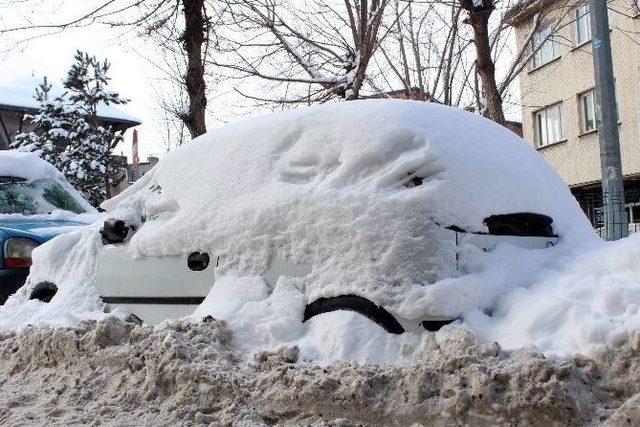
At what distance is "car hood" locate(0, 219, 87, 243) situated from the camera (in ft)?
22.8

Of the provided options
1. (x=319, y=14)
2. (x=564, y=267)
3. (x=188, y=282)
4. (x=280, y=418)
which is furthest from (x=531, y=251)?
(x=319, y=14)

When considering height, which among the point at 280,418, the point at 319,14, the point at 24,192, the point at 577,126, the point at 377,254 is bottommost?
the point at 280,418

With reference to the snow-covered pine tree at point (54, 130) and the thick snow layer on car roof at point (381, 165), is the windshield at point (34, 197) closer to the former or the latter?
the thick snow layer on car roof at point (381, 165)

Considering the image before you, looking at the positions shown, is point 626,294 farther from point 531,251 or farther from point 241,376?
point 241,376

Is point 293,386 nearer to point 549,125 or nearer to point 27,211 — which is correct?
point 27,211

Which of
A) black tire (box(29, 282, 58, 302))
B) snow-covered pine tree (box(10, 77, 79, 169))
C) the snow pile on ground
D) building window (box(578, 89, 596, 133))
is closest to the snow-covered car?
the snow pile on ground

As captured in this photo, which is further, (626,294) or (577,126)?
(577,126)

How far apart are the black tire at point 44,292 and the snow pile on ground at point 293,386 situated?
136cm

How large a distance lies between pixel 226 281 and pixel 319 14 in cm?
1097

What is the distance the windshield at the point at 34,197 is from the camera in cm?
828

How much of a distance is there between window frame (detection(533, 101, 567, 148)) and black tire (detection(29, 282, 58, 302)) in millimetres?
18697

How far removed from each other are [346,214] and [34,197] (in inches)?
248

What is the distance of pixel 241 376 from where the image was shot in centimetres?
327

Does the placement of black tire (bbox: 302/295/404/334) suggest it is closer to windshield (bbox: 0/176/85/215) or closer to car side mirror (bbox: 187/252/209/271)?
car side mirror (bbox: 187/252/209/271)
